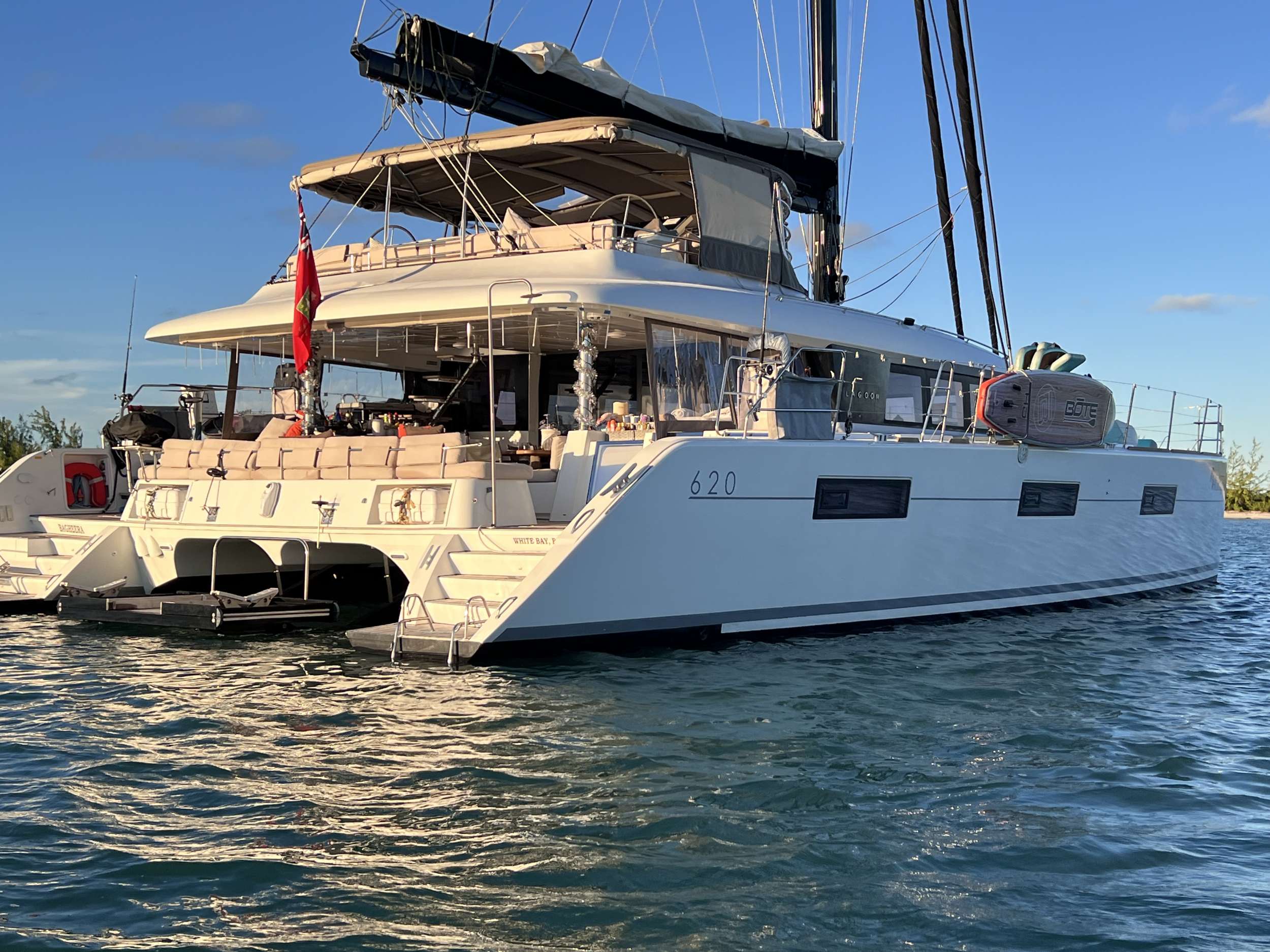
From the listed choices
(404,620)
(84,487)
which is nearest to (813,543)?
(404,620)

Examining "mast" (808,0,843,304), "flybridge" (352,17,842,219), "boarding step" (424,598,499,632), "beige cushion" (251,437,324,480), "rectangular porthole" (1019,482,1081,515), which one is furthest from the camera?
"mast" (808,0,843,304)

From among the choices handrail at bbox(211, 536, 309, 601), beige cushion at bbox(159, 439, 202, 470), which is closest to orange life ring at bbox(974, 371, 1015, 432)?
handrail at bbox(211, 536, 309, 601)

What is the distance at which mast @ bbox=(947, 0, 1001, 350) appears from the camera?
38.8 feet

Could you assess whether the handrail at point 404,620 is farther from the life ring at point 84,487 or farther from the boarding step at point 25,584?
the life ring at point 84,487

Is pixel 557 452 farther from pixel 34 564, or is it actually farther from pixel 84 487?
pixel 84 487

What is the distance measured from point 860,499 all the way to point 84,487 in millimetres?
7811

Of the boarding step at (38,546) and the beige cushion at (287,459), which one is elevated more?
the beige cushion at (287,459)

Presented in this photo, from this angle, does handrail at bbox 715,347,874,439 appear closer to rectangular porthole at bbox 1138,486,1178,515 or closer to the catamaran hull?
the catamaran hull

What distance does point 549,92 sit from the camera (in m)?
11.7

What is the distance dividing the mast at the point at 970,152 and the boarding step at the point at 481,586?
7801 millimetres

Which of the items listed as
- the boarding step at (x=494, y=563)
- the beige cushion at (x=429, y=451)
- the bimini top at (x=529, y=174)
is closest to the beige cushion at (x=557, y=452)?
the beige cushion at (x=429, y=451)

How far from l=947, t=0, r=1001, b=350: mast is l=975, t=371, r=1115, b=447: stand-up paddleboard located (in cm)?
248

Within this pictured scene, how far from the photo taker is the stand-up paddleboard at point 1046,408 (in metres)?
10.2

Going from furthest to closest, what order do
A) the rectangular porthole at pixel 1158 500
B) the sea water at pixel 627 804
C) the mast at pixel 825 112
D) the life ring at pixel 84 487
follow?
the mast at pixel 825 112, the rectangular porthole at pixel 1158 500, the life ring at pixel 84 487, the sea water at pixel 627 804
